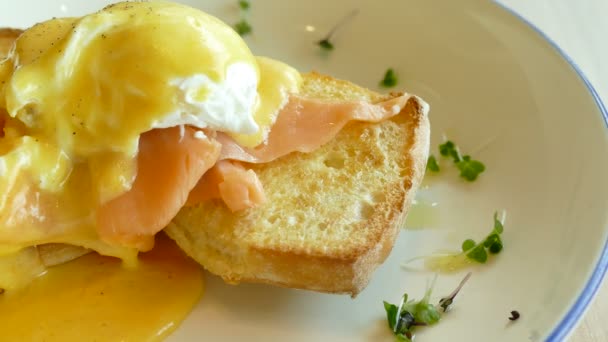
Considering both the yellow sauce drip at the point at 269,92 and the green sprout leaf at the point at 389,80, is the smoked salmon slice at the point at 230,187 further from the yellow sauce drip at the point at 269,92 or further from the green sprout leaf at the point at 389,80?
the green sprout leaf at the point at 389,80

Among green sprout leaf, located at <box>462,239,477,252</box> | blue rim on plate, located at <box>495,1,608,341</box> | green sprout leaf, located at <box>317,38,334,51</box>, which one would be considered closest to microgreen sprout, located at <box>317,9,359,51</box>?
green sprout leaf, located at <box>317,38,334,51</box>

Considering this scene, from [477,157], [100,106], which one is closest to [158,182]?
[100,106]

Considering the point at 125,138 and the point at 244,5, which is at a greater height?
the point at 125,138

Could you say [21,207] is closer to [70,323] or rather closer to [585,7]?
[70,323]

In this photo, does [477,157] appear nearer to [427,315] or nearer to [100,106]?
[427,315]

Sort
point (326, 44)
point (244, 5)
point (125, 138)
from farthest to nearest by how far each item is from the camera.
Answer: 1. point (244, 5)
2. point (326, 44)
3. point (125, 138)
